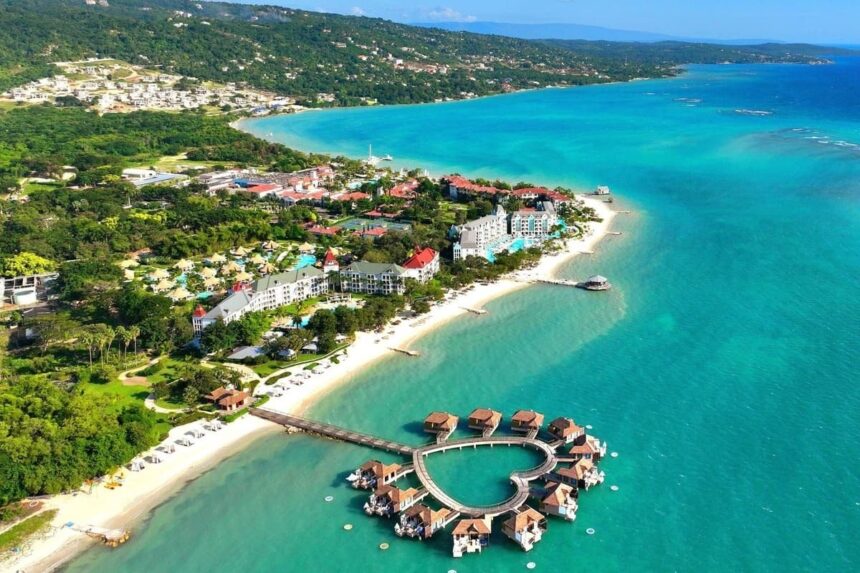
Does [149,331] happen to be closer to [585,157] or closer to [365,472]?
[365,472]

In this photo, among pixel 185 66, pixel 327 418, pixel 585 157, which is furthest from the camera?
pixel 185 66

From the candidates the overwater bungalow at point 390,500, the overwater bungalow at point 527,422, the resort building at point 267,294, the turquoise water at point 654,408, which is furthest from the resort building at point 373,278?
the overwater bungalow at point 390,500

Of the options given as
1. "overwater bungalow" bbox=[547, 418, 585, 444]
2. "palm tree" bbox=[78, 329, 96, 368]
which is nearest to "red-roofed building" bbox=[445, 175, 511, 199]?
"palm tree" bbox=[78, 329, 96, 368]

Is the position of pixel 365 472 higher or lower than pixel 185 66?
lower

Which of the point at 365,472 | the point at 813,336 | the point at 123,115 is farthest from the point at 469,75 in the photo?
the point at 365,472

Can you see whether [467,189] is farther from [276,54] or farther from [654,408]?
[276,54]

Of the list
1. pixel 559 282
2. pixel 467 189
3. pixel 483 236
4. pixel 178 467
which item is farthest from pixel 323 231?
pixel 178 467

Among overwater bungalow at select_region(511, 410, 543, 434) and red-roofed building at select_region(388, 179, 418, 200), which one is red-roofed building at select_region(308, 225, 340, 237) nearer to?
red-roofed building at select_region(388, 179, 418, 200)

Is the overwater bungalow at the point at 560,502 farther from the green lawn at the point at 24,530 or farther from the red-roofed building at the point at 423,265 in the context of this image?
the red-roofed building at the point at 423,265
